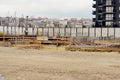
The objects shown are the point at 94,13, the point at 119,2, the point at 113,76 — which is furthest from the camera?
the point at 94,13

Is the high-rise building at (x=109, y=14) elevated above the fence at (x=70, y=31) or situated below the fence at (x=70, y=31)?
above

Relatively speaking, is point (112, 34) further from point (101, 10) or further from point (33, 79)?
point (33, 79)

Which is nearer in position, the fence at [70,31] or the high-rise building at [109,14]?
the fence at [70,31]

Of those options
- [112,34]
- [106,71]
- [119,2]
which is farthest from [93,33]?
[106,71]

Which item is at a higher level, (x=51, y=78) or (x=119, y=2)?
(x=119, y=2)

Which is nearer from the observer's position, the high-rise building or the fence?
the fence

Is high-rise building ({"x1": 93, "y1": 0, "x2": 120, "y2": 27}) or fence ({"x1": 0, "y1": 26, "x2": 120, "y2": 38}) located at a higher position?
high-rise building ({"x1": 93, "y1": 0, "x2": 120, "y2": 27})

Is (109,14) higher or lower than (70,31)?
higher

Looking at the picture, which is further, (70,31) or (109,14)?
(109,14)

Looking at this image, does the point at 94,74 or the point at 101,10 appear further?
the point at 101,10

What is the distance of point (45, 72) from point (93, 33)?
5462 centimetres

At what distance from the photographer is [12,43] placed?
47438 millimetres

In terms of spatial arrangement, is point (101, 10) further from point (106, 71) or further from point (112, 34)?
point (106, 71)

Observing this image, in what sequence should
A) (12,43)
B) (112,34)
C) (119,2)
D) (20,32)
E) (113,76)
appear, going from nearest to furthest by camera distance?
(113,76), (12,43), (112,34), (20,32), (119,2)
